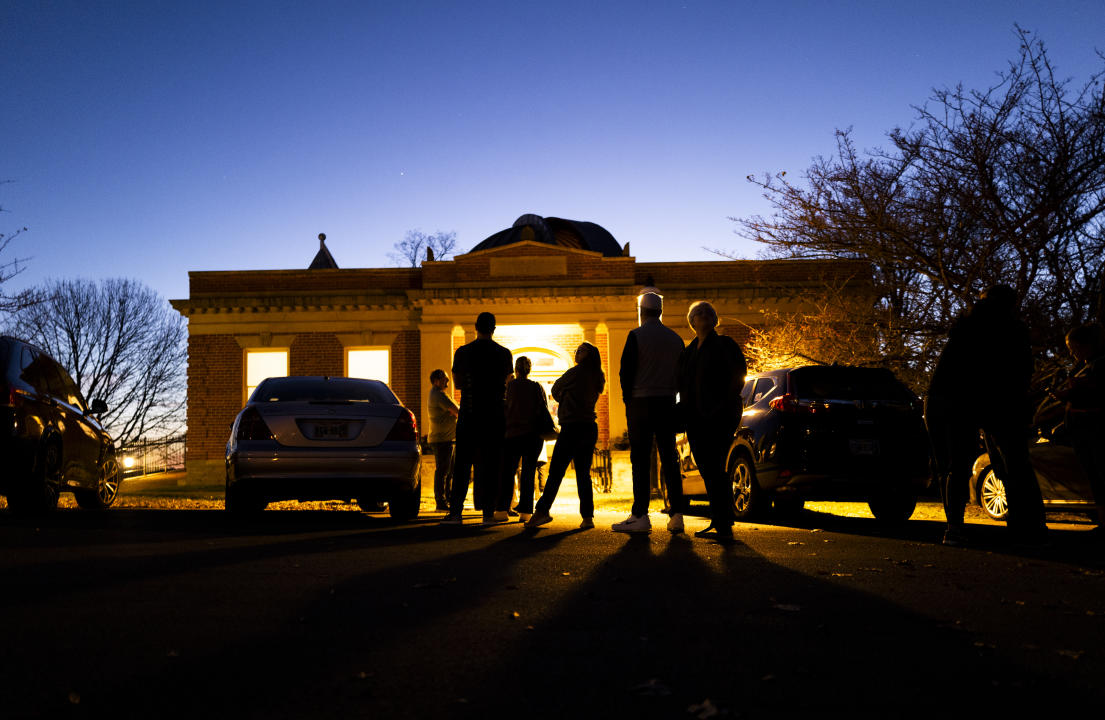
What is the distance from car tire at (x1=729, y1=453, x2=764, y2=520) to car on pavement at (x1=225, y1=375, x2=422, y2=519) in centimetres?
344

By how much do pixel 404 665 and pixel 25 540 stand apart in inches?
202

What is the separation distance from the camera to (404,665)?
11.0 feet

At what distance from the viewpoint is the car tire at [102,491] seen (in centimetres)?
1192

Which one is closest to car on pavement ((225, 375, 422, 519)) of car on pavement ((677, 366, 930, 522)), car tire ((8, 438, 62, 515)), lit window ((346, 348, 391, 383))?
car tire ((8, 438, 62, 515))

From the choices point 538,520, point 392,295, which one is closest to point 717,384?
point 538,520

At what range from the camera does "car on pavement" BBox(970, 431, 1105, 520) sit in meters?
10.2

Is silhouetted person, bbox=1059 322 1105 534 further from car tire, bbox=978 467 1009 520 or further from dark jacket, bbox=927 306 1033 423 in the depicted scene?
car tire, bbox=978 467 1009 520

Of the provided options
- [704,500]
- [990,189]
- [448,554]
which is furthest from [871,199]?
[448,554]

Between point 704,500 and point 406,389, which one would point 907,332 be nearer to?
point 704,500

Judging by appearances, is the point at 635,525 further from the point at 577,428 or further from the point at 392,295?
the point at 392,295

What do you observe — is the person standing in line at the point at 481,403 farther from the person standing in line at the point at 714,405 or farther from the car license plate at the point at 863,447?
the car license plate at the point at 863,447

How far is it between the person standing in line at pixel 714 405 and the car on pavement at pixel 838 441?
2.05 meters

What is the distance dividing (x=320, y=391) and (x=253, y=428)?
2.66 ft

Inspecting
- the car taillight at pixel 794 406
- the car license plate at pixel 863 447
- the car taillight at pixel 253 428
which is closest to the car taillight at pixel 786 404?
the car taillight at pixel 794 406
